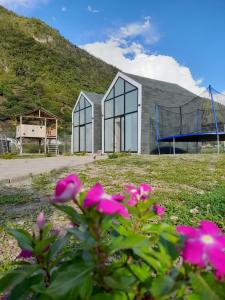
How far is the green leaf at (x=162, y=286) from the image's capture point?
691mm

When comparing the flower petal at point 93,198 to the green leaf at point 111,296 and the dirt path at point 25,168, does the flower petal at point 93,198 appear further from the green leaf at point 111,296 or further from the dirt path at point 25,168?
the dirt path at point 25,168

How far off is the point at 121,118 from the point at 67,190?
20.3 meters

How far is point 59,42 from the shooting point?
70.6 metres

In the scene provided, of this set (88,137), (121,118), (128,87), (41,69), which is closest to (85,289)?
(128,87)

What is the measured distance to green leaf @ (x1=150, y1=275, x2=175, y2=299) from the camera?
0.69 meters

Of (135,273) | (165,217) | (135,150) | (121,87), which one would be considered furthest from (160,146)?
(135,273)

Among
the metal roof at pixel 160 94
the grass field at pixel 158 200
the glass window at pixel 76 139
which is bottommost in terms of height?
the grass field at pixel 158 200

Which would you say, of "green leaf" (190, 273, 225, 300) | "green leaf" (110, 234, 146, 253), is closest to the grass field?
"green leaf" (110, 234, 146, 253)

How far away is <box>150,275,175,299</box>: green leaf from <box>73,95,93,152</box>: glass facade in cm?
2364

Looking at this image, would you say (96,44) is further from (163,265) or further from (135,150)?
(163,265)

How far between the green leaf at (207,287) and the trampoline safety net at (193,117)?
15.7m

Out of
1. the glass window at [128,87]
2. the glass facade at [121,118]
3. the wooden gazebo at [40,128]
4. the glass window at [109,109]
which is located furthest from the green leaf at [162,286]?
the wooden gazebo at [40,128]

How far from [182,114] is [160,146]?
3.14 metres

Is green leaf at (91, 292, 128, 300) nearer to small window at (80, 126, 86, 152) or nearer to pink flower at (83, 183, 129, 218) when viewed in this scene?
pink flower at (83, 183, 129, 218)
